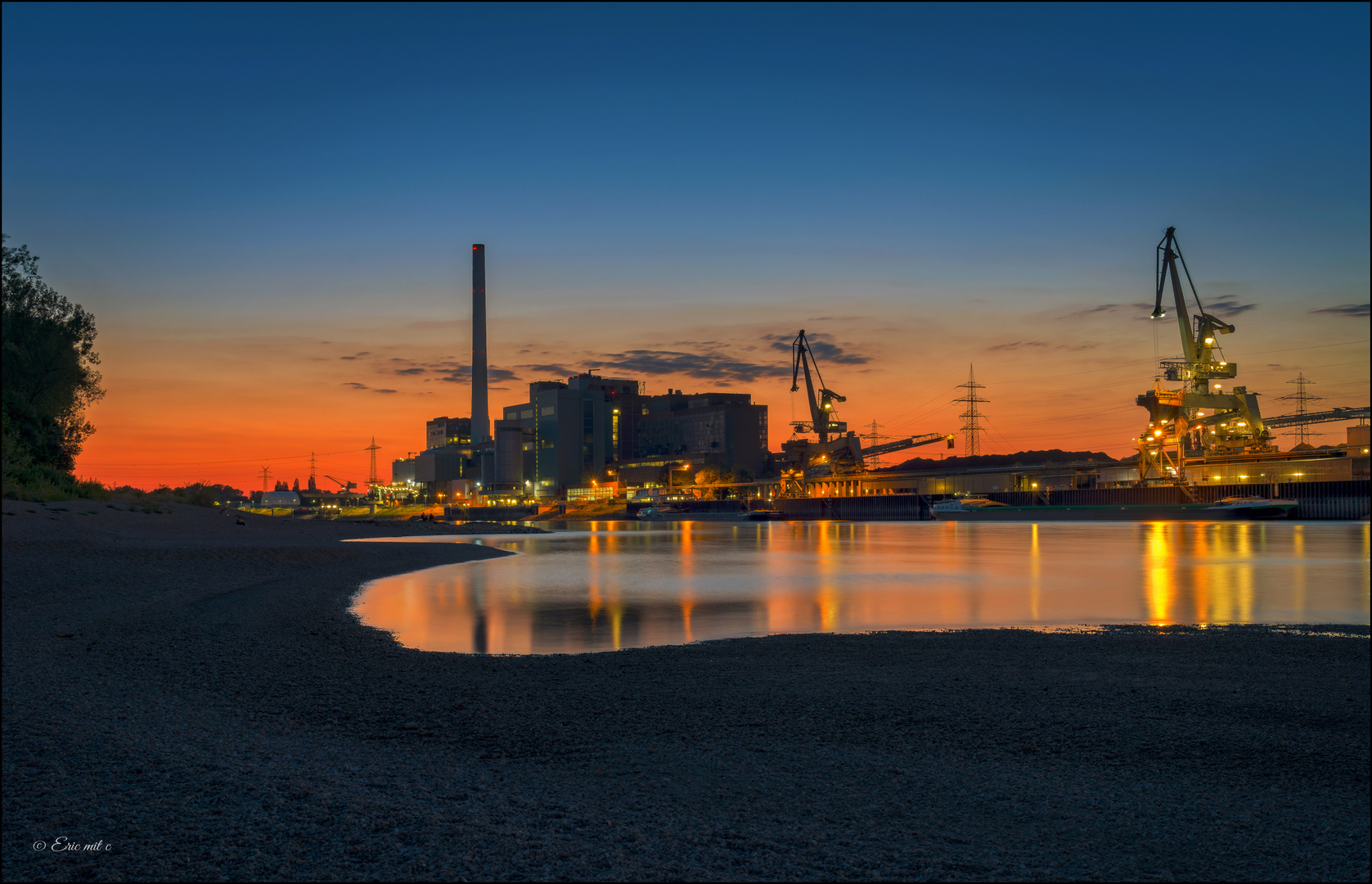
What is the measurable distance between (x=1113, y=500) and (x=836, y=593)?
8090 centimetres

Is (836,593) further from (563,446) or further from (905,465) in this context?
(563,446)

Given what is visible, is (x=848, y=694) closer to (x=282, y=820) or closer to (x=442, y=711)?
(x=442, y=711)

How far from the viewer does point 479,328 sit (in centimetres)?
15888

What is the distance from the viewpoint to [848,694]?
23.5ft

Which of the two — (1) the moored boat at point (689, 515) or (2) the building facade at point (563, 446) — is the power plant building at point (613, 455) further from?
(1) the moored boat at point (689, 515)

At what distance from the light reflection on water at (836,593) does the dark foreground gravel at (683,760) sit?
9.52 feet

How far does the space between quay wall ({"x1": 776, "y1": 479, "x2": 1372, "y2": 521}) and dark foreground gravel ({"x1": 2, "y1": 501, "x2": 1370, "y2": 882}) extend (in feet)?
252

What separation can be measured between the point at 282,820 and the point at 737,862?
6.97 ft

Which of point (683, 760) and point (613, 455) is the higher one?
point (613, 455)

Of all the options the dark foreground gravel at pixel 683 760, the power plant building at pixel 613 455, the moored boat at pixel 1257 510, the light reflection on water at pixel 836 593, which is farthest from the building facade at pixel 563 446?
the dark foreground gravel at pixel 683 760

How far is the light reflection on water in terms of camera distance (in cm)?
1277

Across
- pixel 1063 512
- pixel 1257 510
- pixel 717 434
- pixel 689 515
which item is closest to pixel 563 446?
pixel 717 434

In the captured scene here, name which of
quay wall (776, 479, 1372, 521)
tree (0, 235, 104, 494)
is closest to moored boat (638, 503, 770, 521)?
quay wall (776, 479, 1372, 521)

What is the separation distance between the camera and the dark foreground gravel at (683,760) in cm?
370
